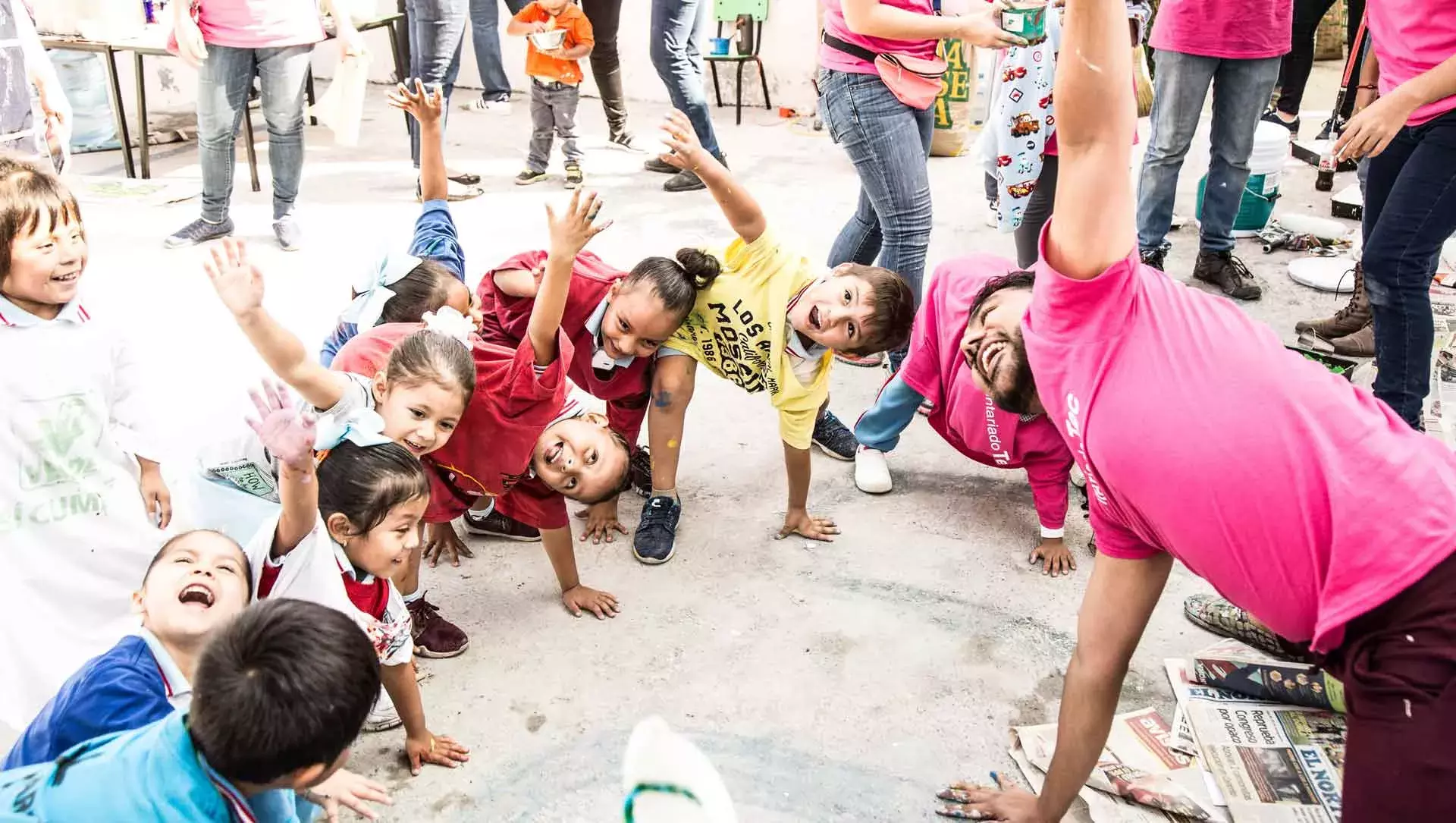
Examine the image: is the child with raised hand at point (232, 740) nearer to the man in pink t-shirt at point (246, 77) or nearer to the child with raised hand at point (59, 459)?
the child with raised hand at point (59, 459)

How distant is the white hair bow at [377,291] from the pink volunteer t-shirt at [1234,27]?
244 centimetres

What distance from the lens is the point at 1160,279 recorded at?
4.42ft

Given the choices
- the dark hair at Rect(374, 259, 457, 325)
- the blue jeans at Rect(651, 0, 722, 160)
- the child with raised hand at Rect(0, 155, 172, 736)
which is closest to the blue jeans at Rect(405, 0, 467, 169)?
the blue jeans at Rect(651, 0, 722, 160)

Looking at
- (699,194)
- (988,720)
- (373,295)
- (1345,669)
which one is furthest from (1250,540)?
(699,194)

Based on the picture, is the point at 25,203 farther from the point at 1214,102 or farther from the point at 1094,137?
the point at 1214,102

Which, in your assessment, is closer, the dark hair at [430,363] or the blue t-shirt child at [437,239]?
the dark hair at [430,363]

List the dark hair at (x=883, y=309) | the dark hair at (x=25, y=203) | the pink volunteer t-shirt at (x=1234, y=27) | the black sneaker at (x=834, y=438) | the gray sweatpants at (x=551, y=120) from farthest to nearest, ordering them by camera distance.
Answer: the gray sweatpants at (x=551, y=120) → the pink volunteer t-shirt at (x=1234, y=27) → the black sneaker at (x=834, y=438) → the dark hair at (x=883, y=309) → the dark hair at (x=25, y=203)

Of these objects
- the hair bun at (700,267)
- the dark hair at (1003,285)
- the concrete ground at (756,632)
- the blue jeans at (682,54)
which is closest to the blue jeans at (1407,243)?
the concrete ground at (756,632)

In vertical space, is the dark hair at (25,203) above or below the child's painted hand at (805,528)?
above

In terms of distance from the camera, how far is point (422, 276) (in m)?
2.39

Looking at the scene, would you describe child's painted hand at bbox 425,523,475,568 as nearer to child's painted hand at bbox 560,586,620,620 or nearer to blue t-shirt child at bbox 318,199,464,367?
child's painted hand at bbox 560,586,620,620

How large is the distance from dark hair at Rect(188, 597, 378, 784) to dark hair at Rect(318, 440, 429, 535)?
18.0 inches

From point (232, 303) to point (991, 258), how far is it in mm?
1607

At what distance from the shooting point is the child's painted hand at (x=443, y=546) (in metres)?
2.51
